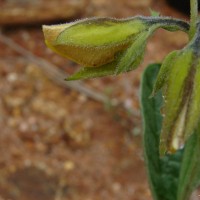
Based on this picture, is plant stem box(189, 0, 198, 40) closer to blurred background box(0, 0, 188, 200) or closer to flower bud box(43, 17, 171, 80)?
flower bud box(43, 17, 171, 80)

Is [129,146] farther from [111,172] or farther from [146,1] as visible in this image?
[146,1]

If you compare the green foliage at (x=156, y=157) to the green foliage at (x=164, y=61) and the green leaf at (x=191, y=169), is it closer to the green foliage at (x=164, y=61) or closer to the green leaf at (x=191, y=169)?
the green leaf at (x=191, y=169)

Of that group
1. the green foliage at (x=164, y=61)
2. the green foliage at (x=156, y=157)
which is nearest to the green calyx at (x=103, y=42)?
the green foliage at (x=164, y=61)

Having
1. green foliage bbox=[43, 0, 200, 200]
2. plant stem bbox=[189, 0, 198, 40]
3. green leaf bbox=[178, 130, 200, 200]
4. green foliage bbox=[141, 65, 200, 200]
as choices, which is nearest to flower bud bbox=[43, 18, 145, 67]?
green foliage bbox=[43, 0, 200, 200]

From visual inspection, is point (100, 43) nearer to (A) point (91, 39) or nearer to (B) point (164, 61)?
(A) point (91, 39)

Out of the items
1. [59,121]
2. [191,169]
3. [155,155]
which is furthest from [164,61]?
[59,121]

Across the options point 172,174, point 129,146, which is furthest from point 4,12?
point 172,174

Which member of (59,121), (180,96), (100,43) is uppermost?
(59,121)
